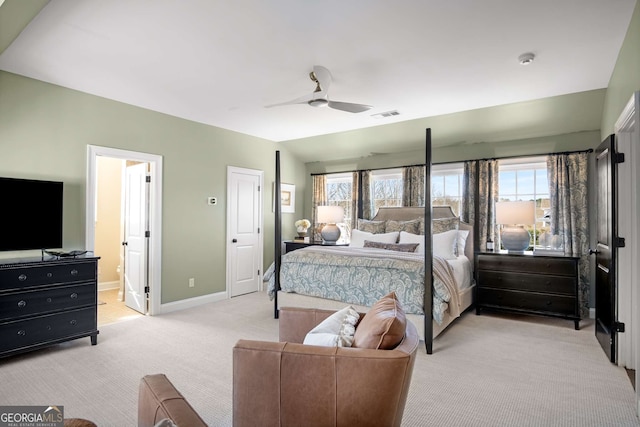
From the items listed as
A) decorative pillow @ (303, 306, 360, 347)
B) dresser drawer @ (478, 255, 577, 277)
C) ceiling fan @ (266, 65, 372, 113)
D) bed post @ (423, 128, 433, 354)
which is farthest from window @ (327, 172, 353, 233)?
decorative pillow @ (303, 306, 360, 347)

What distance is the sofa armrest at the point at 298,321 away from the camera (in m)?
2.30

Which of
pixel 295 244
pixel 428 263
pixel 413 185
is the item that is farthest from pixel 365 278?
pixel 295 244

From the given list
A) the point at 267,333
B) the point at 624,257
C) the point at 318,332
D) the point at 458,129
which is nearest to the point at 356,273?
the point at 267,333

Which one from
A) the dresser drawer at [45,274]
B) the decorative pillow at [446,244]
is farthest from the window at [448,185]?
the dresser drawer at [45,274]

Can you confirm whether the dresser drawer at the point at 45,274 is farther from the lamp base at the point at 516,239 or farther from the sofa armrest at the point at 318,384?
the lamp base at the point at 516,239

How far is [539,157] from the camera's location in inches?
190

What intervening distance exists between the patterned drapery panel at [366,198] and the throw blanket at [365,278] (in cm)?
198

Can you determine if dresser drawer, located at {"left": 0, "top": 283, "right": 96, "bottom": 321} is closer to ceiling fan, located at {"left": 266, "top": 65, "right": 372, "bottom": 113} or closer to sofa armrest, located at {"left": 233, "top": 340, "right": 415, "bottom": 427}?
sofa armrest, located at {"left": 233, "top": 340, "right": 415, "bottom": 427}

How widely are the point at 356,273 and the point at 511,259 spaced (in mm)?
2107

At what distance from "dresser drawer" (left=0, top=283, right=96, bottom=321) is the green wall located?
0.59m

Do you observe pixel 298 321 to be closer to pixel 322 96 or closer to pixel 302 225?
pixel 322 96

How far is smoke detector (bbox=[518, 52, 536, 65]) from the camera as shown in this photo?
3.03 m

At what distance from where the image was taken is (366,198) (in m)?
6.32

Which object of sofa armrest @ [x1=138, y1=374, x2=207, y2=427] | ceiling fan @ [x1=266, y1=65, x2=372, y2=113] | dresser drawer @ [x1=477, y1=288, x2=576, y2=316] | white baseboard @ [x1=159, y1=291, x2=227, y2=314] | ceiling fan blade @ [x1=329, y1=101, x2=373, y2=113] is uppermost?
ceiling fan @ [x1=266, y1=65, x2=372, y2=113]
